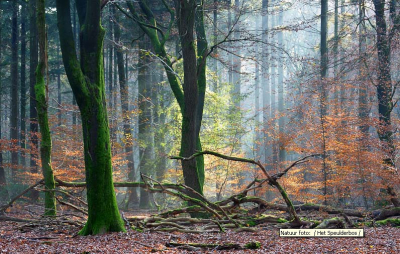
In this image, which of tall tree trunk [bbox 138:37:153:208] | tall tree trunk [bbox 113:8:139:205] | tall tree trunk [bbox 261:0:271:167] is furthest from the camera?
tall tree trunk [bbox 138:37:153:208]

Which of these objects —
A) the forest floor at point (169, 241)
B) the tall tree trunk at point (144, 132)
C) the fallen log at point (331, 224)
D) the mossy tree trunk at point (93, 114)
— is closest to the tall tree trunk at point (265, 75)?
the mossy tree trunk at point (93, 114)

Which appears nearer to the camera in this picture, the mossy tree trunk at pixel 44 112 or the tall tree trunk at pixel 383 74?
the mossy tree trunk at pixel 44 112

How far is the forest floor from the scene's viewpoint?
5.45 meters

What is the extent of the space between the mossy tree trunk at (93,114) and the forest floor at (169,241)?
409mm

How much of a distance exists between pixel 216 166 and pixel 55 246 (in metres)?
12.8

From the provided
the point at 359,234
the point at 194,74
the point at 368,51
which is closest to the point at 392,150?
the point at 368,51

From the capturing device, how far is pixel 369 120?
12250mm

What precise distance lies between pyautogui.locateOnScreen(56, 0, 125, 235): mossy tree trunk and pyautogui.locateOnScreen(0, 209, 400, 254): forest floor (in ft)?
1.34

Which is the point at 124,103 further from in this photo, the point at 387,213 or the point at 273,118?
the point at 387,213

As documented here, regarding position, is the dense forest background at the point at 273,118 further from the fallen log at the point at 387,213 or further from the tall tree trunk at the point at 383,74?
the fallen log at the point at 387,213

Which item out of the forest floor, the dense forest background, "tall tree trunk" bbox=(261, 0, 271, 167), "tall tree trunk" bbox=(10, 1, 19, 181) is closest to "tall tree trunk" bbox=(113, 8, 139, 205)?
the dense forest background

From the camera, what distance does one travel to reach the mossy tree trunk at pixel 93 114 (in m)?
6.83

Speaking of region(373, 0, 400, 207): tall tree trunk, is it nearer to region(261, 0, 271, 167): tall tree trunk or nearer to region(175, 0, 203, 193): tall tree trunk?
region(261, 0, 271, 167): tall tree trunk

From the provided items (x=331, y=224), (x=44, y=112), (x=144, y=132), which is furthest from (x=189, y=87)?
(x=144, y=132)
